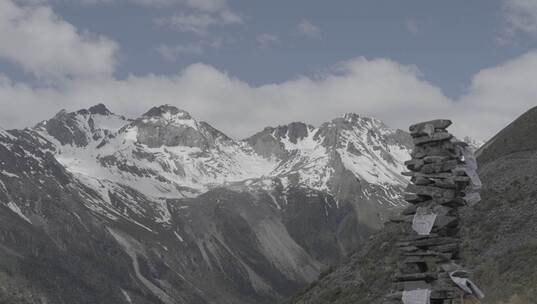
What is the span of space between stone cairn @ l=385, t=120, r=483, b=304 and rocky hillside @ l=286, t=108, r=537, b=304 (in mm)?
16007

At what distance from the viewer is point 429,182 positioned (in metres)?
19.0

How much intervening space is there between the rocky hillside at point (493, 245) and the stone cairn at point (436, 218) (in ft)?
52.5

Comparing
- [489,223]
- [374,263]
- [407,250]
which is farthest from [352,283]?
[407,250]

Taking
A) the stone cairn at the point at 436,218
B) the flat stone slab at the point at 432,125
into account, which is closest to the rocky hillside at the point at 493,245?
the stone cairn at the point at 436,218

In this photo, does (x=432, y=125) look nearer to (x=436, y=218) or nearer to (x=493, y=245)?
(x=436, y=218)

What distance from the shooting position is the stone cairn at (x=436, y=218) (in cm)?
1838

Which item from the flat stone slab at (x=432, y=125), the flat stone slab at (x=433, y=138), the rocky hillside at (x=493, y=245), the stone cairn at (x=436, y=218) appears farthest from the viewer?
the rocky hillside at (x=493, y=245)

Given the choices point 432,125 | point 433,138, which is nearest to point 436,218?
point 433,138

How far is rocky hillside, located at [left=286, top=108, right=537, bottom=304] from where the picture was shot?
45.1 m

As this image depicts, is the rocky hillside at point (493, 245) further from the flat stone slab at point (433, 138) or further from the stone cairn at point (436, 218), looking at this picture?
the flat stone slab at point (433, 138)

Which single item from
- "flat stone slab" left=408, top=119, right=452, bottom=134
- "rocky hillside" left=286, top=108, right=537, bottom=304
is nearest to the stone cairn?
"flat stone slab" left=408, top=119, right=452, bottom=134

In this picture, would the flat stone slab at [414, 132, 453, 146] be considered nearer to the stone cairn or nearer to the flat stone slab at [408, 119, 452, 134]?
the stone cairn

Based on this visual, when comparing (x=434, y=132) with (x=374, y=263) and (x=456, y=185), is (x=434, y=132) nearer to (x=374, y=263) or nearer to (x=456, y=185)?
(x=456, y=185)

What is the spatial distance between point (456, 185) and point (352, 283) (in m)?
48.4
